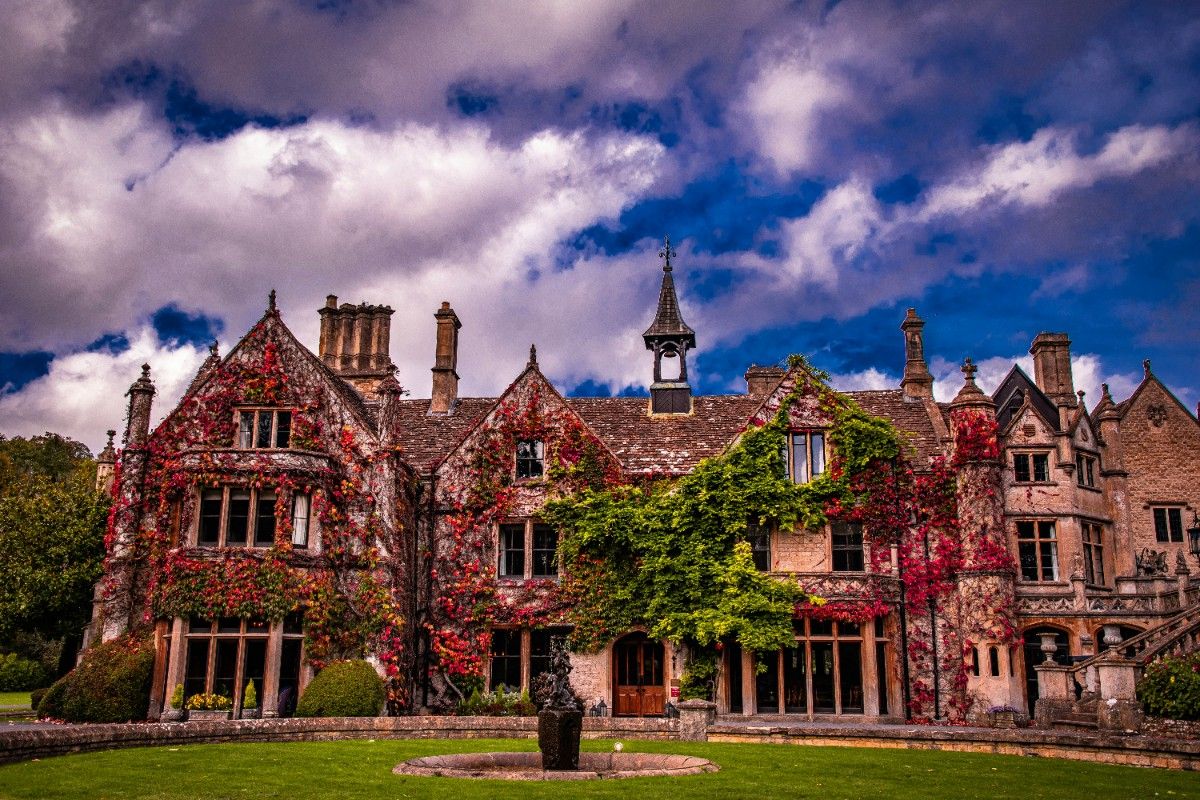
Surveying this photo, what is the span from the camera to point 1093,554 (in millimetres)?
31141

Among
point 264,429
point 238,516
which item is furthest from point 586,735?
point 264,429

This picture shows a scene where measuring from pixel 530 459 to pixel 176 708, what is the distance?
38.5 feet

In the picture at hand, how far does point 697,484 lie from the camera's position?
99.6ft

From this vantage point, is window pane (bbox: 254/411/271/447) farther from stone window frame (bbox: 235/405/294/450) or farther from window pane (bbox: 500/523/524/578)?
window pane (bbox: 500/523/524/578)

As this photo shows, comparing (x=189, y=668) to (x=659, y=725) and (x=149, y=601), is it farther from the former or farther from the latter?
(x=659, y=725)

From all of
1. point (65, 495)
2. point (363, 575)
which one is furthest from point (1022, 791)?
point (65, 495)

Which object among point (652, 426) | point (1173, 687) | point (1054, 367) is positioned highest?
point (1054, 367)

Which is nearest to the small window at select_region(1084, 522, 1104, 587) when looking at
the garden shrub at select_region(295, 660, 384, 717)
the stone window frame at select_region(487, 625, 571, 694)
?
the stone window frame at select_region(487, 625, 571, 694)

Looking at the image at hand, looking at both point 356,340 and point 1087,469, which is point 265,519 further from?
point 1087,469

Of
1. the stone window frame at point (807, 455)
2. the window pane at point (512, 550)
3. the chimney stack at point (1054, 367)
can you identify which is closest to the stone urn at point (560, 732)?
the window pane at point (512, 550)

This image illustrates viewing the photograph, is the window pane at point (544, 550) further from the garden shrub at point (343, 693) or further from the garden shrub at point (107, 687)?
the garden shrub at point (107, 687)

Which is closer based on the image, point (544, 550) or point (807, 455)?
point (544, 550)

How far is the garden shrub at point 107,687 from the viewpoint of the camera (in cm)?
2564

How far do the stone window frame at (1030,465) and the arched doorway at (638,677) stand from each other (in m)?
11.8
